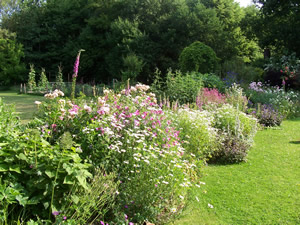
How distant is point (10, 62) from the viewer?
2416 centimetres

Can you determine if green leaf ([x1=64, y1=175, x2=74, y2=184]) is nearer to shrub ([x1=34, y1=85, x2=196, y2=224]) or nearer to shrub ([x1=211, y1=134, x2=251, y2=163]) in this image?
shrub ([x1=34, y1=85, x2=196, y2=224])

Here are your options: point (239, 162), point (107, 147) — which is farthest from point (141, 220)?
point (239, 162)

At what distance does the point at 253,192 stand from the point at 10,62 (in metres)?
24.4

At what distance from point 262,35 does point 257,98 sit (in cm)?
1089

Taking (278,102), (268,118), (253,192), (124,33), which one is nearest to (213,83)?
(278,102)

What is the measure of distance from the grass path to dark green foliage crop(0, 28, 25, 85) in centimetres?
2184

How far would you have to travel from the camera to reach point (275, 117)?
8.24 m

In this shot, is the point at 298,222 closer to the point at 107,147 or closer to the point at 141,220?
the point at 141,220

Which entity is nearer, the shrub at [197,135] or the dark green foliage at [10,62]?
the shrub at [197,135]

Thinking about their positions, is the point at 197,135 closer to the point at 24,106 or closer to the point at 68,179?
the point at 68,179

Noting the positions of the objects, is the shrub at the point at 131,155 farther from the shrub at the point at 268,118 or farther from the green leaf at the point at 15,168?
the shrub at the point at 268,118

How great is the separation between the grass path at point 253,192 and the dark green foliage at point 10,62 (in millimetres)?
21838

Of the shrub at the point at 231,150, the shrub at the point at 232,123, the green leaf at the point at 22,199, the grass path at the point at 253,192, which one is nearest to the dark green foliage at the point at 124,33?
the shrub at the point at 232,123

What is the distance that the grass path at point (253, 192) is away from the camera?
3.29 metres
